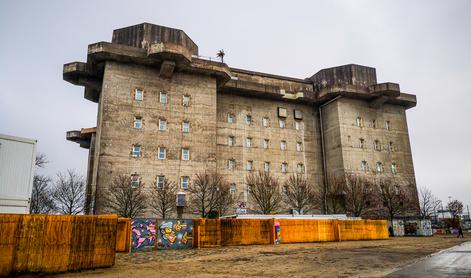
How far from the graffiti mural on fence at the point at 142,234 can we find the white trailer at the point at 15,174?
9821 mm

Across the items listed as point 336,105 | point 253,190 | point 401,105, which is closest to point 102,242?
point 253,190

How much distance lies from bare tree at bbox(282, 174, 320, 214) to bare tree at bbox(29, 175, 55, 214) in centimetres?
3563

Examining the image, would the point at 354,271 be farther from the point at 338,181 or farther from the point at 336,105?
the point at 336,105

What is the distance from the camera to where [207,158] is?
46.4 m

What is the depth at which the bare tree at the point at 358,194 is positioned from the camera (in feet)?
166

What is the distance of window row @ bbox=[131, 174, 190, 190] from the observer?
4206 centimetres

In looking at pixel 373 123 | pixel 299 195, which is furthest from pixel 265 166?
pixel 373 123

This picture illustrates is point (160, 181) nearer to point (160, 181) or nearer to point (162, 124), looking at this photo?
point (160, 181)

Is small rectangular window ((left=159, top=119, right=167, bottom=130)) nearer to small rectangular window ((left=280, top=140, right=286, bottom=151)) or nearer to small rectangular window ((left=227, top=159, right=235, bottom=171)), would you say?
small rectangular window ((left=227, top=159, right=235, bottom=171))

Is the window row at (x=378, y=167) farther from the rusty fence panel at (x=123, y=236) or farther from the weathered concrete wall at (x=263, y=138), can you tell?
the rusty fence panel at (x=123, y=236)

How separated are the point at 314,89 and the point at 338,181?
17464 millimetres

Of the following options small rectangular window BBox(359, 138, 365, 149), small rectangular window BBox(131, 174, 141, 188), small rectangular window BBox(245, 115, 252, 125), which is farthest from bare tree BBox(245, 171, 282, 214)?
small rectangular window BBox(131, 174, 141, 188)

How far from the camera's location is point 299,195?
162 feet

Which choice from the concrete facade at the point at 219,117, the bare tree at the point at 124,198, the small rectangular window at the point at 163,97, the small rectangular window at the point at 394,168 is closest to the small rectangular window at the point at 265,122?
the concrete facade at the point at 219,117
